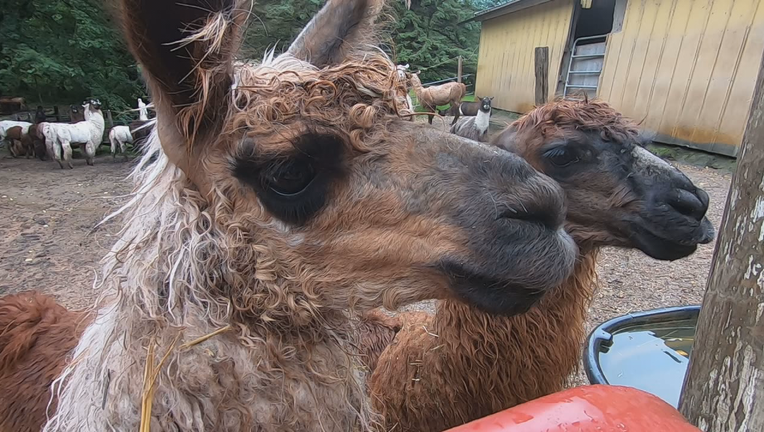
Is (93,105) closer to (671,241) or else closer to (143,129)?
(143,129)

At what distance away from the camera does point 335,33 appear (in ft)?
5.71

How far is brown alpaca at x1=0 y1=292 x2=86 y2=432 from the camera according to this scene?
176 centimetres

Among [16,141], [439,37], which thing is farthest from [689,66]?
[439,37]

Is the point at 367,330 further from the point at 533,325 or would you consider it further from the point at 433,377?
the point at 533,325

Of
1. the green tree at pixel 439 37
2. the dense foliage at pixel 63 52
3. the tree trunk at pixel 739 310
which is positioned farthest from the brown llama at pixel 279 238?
the green tree at pixel 439 37

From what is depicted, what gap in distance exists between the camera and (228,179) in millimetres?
1210

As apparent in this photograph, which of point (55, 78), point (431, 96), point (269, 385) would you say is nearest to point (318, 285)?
point (269, 385)

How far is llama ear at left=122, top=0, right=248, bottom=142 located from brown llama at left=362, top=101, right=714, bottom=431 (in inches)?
57.3

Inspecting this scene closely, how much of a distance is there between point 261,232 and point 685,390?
1.37 m

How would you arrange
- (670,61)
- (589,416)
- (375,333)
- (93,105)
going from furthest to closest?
1. (93,105)
2. (670,61)
3. (375,333)
4. (589,416)

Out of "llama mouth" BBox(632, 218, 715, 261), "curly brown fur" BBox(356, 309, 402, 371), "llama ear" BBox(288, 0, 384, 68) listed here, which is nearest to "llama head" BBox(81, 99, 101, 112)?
"curly brown fur" BBox(356, 309, 402, 371)

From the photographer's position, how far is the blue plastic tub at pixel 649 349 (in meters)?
2.58

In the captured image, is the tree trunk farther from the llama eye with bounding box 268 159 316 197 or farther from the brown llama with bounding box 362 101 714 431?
the llama eye with bounding box 268 159 316 197

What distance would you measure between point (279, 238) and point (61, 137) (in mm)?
12513
